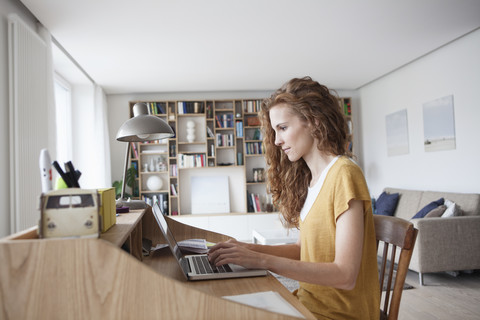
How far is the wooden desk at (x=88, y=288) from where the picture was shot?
707 mm

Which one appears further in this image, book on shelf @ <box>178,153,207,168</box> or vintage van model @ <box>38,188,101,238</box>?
book on shelf @ <box>178,153,207,168</box>

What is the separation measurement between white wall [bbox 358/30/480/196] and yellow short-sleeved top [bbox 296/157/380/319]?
12.4 ft

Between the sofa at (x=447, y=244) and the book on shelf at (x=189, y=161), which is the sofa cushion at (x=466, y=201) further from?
the book on shelf at (x=189, y=161)

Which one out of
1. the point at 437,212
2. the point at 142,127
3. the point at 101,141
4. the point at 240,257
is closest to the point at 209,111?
the point at 101,141

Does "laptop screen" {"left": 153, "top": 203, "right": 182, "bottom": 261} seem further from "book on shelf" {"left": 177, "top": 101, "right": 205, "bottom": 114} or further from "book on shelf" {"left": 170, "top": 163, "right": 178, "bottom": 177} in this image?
"book on shelf" {"left": 177, "top": 101, "right": 205, "bottom": 114}

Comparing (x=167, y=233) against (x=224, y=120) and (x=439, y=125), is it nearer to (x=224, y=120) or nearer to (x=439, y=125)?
(x=439, y=125)

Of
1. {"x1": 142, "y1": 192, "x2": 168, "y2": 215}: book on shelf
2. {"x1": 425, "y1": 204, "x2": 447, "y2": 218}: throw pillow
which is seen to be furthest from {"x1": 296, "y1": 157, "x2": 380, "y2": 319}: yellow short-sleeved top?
{"x1": 142, "y1": 192, "x2": 168, "y2": 215}: book on shelf

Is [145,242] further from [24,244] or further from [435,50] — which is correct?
[435,50]

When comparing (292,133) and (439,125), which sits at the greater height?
(439,125)

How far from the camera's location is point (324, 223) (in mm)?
1265

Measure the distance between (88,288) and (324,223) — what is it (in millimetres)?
778

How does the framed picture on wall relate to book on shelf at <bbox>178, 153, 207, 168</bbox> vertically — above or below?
above

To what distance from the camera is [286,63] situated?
208 inches

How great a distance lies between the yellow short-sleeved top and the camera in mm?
1179
